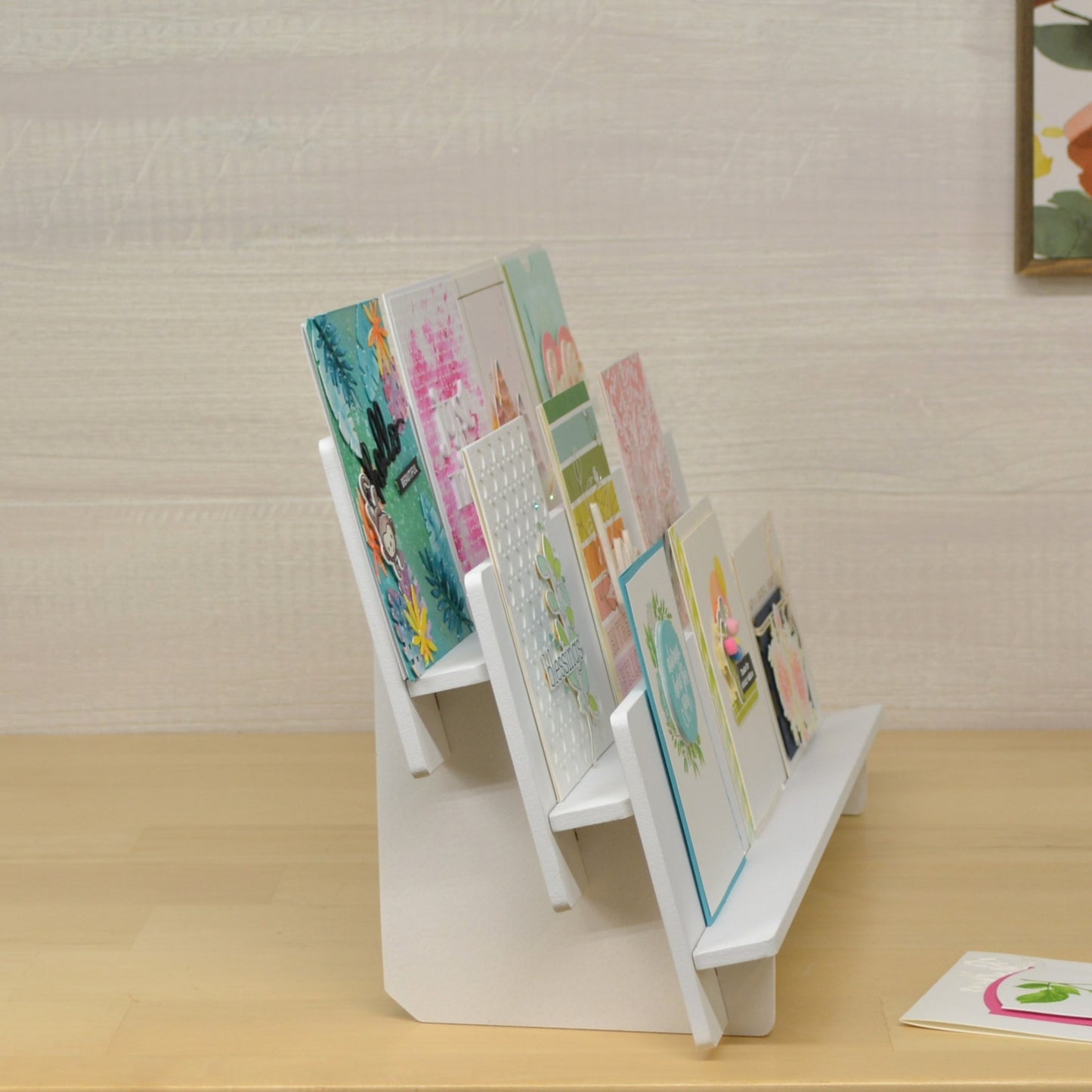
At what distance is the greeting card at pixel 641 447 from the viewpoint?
1.27 m

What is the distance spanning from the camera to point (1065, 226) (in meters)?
1.72

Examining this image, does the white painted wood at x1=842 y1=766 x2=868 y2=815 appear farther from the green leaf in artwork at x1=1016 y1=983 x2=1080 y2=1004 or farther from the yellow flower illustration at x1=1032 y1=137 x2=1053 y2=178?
the yellow flower illustration at x1=1032 y1=137 x2=1053 y2=178

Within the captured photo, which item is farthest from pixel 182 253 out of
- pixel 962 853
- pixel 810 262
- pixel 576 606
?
pixel 962 853

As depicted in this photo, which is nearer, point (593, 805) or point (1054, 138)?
point (593, 805)

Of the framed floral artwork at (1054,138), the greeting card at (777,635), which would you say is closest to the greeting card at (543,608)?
the greeting card at (777,635)

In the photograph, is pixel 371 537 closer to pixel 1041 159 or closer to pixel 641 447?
pixel 641 447

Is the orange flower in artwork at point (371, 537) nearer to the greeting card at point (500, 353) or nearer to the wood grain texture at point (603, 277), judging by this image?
the greeting card at point (500, 353)

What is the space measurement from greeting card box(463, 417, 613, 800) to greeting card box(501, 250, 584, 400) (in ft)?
0.67

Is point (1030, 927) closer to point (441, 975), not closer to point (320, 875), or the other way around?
point (441, 975)

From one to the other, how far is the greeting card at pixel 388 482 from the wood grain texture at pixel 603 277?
0.73m

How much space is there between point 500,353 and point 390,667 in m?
0.35

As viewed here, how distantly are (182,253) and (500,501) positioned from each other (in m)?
0.96

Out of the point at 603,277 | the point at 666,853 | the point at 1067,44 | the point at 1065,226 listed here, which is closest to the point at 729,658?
the point at 666,853

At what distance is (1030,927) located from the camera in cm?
129
